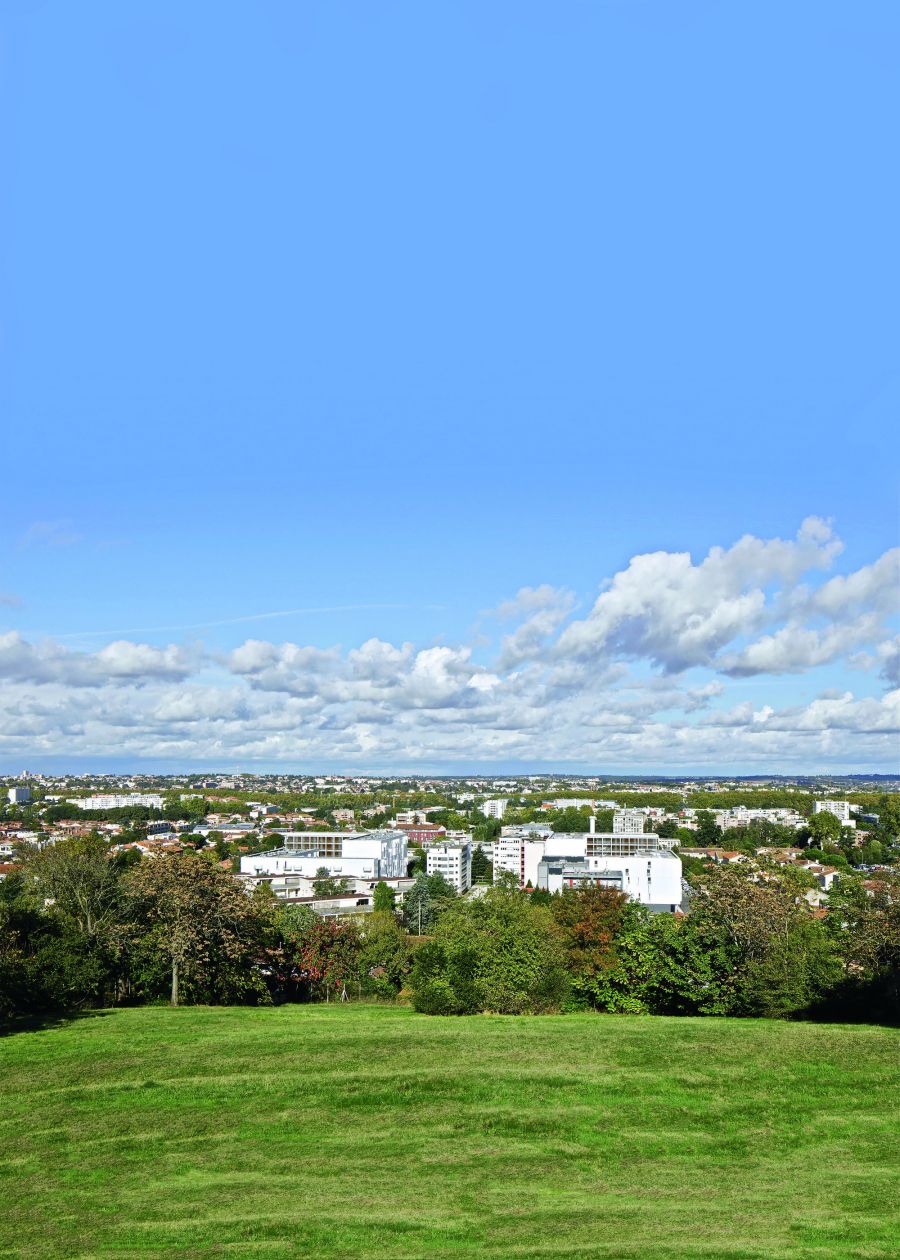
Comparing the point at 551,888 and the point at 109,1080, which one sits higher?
the point at 109,1080

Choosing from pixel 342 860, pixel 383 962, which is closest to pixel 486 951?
pixel 383 962

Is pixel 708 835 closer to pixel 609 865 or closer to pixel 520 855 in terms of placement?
pixel 520 855

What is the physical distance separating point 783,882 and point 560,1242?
24.7 metres

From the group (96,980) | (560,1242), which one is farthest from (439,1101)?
(96,980)

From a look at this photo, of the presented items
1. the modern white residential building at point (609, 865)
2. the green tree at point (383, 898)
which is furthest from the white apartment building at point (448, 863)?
the green tree at point (383, 898)

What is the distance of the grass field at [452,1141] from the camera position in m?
12.5

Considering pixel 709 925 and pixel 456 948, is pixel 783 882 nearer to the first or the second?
pixel 709 925

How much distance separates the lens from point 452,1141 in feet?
53.0

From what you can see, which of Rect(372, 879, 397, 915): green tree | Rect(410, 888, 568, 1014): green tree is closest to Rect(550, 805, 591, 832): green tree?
Rect(372, 879, 397, 915): green tree

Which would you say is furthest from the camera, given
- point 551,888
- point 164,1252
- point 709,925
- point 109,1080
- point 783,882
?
point 551,888

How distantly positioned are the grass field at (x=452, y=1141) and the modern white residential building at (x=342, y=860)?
297 feet

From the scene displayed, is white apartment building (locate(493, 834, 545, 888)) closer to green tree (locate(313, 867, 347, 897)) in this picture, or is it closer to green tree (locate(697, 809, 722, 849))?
green tree (locate(313, 867, 347, 897))

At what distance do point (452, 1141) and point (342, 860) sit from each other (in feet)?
347

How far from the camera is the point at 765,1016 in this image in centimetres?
2762
